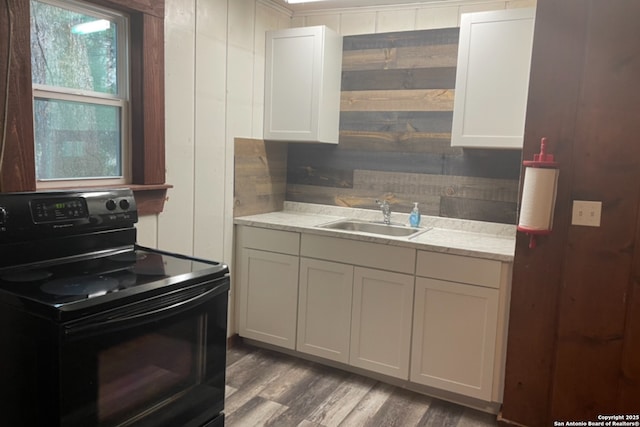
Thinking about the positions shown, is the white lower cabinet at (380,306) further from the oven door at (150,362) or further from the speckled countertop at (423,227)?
the oven door at (150,362)

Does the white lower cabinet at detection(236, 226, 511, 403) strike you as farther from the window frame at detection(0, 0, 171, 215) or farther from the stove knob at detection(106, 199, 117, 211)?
the stove knob at detection(106, 199, 117, 211)

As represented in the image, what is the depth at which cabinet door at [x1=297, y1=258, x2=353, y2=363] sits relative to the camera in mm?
2793

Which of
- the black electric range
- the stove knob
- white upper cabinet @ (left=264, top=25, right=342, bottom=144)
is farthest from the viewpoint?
white upper cabinet @ (left=264, top=25, right=342, bottom=144)

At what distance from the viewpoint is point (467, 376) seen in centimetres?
248

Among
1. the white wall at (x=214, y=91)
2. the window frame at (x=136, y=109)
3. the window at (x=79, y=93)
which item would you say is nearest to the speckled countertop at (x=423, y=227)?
the white wall at (x=214, y=91)

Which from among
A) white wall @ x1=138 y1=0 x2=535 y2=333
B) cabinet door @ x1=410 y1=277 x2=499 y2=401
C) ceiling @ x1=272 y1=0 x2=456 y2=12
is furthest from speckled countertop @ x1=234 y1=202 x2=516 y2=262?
ceiling @ x1=272 y1=0 x2=456 y2=12

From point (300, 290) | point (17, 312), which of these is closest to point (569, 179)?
point (300, 290)

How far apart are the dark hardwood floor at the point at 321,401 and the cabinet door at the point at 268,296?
0.20 m

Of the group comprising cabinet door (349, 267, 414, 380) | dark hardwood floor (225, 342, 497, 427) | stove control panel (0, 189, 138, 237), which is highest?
stove control panel (0, 189, 138, 237)

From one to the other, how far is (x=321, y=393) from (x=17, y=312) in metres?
1.70

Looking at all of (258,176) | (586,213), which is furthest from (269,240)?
(586,213)

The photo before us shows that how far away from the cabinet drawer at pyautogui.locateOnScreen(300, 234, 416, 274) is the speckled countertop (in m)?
0.04

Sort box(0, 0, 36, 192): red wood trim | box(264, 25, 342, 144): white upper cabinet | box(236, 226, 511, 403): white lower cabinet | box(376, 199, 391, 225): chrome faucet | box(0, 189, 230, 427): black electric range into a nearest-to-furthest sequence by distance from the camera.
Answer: box(0, 189, 230, 427): black electric range → box(0, 0, 36, 192): red wood trim → box(236, 226, 511, 403): white lower cabinet → box(264, 25, 342, 144): white upper cabinet → box(376, 199, 391, 225): chrome faucet

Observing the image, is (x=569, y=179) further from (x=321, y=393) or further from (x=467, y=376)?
(x=321, y=393)
